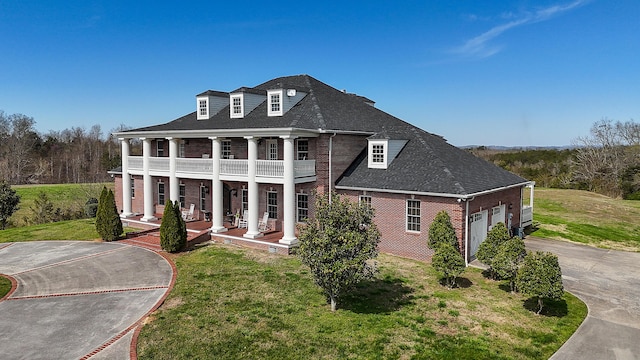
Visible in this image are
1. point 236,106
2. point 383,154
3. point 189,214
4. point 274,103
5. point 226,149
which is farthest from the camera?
point 189,214

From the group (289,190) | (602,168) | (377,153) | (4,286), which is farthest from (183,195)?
(602,168)

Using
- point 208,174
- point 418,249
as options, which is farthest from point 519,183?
point 208,174

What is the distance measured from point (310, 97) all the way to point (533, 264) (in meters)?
16.3

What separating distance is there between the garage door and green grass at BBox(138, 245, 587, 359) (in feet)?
8.11

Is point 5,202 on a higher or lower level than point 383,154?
lower

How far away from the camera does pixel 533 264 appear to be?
12945 mm

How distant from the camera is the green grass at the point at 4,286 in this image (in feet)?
49.0

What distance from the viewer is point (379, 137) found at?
21.8 metres

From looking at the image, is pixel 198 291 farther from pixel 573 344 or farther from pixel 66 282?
pixel 573 344

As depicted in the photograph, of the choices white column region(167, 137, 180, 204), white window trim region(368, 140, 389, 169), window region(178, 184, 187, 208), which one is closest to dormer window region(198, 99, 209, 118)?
white column region(167, 137, 180, 204)

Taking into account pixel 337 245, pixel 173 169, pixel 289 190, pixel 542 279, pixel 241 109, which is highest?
pixel 241 109

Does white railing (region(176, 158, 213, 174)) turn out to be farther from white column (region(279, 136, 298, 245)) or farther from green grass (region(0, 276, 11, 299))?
green grass (region(0, 276, 11, 299))

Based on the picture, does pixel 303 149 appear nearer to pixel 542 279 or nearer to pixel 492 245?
pixel 492 245

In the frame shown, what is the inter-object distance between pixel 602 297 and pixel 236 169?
57.4 feet
